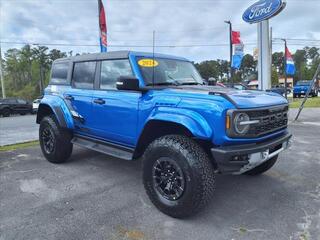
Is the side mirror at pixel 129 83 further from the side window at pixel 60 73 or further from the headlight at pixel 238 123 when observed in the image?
the side window at pixel 60 73

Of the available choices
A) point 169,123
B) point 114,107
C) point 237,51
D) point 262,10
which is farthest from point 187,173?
point 237,51

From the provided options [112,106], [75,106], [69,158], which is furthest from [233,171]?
[69,158]

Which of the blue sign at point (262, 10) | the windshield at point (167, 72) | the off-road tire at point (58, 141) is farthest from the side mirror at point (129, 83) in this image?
the blue sign at point (262, 10)

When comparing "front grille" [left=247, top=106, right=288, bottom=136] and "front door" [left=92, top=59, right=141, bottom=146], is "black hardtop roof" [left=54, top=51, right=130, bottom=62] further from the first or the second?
"front grille" [left=247, top=106, right=288, bottom=136]

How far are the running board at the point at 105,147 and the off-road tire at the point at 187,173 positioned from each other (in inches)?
29.0

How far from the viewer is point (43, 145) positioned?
6.19m

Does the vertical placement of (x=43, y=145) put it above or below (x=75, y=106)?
below

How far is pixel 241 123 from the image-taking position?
135 inches

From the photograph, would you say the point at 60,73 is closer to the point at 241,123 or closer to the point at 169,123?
the point at 169,123

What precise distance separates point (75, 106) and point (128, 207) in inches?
89.3

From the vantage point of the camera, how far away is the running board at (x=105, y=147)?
4.52m

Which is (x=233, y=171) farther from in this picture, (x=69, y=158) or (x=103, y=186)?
(x=69, y=158)

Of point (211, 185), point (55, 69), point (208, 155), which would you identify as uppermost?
point (55, 69)

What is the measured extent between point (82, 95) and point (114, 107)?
38.0 inches
